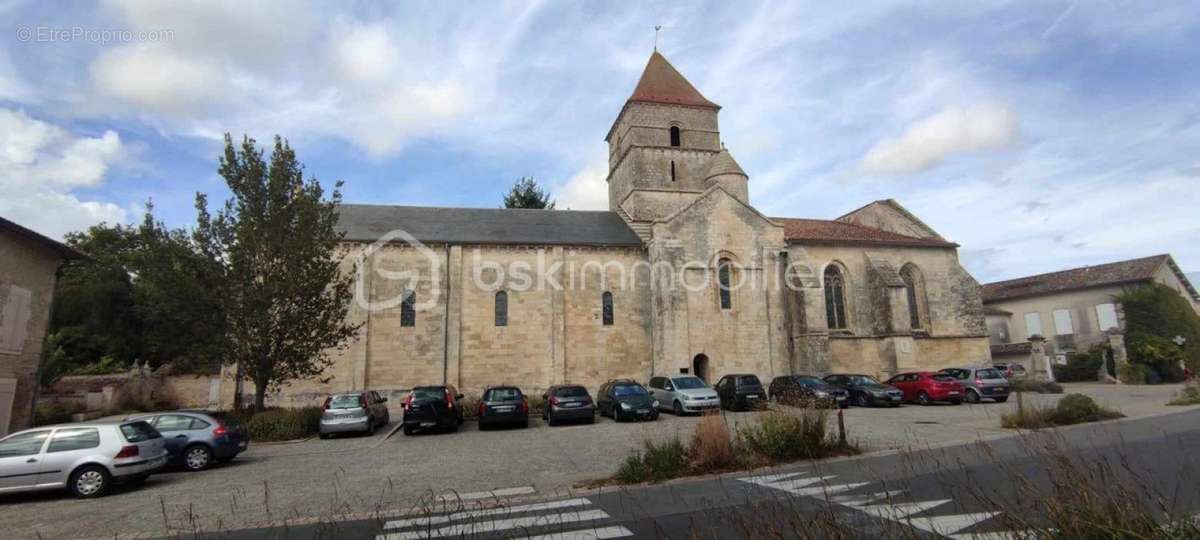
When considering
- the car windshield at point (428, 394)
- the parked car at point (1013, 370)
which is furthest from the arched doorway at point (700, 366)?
the parked car at point (1013, 370)

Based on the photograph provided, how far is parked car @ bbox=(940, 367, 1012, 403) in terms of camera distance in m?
20.9

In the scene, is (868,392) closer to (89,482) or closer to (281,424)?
(281,424)

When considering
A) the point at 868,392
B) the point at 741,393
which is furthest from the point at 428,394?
the point at 868,392

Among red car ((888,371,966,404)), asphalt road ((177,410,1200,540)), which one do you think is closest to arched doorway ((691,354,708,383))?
red car ((888,371,966,404))

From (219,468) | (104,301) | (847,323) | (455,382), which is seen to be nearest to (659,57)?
(847,323)

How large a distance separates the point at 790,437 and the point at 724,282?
17.3 meters

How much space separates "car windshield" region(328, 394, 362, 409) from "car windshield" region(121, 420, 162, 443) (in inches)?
238

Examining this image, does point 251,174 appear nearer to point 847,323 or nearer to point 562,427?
point 562,427

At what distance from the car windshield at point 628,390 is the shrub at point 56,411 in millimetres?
19447

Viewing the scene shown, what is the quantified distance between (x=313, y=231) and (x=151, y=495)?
10.2m

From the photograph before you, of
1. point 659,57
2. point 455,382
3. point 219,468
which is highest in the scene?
point 659,57

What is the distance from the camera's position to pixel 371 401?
61.3 feet

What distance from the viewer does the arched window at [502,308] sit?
2566cm

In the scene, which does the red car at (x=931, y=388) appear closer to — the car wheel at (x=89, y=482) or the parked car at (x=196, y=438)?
the parked car at (x=196, y=438)
